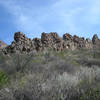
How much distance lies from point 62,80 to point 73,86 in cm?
54

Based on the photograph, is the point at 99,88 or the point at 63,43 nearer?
the point at 99,88

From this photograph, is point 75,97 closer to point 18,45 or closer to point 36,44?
point 18,45

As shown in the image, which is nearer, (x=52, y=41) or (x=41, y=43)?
(x=41, y=43)

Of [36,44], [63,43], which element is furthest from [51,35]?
[36,44]

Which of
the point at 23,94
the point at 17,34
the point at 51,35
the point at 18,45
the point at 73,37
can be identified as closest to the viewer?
the point at 23,94

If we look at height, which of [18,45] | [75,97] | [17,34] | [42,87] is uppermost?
[17,34]

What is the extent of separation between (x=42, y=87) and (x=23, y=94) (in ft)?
1.75

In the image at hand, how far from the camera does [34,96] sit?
11.1 ft

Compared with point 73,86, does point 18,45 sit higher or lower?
higher

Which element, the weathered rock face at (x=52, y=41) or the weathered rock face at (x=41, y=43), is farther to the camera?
the weathered rock face at (x=52, y=41)

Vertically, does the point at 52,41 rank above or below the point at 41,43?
above

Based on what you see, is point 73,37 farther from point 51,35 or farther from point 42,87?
point 42,87

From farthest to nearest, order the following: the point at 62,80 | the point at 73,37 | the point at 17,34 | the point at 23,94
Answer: the point at 73,37
the point at 17,34
the point at 62,80
the point at 23,94

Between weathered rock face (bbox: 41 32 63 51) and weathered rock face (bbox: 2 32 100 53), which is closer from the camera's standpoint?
weathered rock face (bbox: 2 32 100 53)
